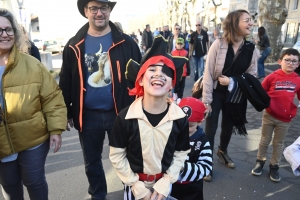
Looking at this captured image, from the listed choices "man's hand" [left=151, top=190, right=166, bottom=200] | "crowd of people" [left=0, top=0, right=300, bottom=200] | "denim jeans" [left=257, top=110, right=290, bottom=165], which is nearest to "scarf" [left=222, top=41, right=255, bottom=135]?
"crowd of people" [left=0, top=0, right=300, bottom=200]

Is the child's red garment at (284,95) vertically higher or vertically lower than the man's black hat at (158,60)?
lower

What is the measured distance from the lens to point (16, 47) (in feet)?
6.60

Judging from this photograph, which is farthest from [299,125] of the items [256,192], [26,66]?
[26,66]

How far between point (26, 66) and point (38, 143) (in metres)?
0.61

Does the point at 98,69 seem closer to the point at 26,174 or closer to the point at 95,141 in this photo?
the point at 95,141

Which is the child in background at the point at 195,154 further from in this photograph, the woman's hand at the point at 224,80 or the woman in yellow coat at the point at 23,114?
the woman in yellow coat at the point at 23,114

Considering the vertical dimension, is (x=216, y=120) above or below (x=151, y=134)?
below

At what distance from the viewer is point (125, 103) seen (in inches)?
94.3

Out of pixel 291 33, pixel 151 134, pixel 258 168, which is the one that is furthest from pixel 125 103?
pixel 291 33

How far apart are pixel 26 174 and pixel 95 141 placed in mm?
665

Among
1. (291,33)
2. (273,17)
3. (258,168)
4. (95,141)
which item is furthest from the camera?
(291,33)

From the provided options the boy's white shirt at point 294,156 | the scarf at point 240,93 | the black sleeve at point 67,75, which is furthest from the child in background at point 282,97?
the black sleeve at point 67,75

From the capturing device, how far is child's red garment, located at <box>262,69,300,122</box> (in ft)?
9.71

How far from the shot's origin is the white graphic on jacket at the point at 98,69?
90.3 inches
